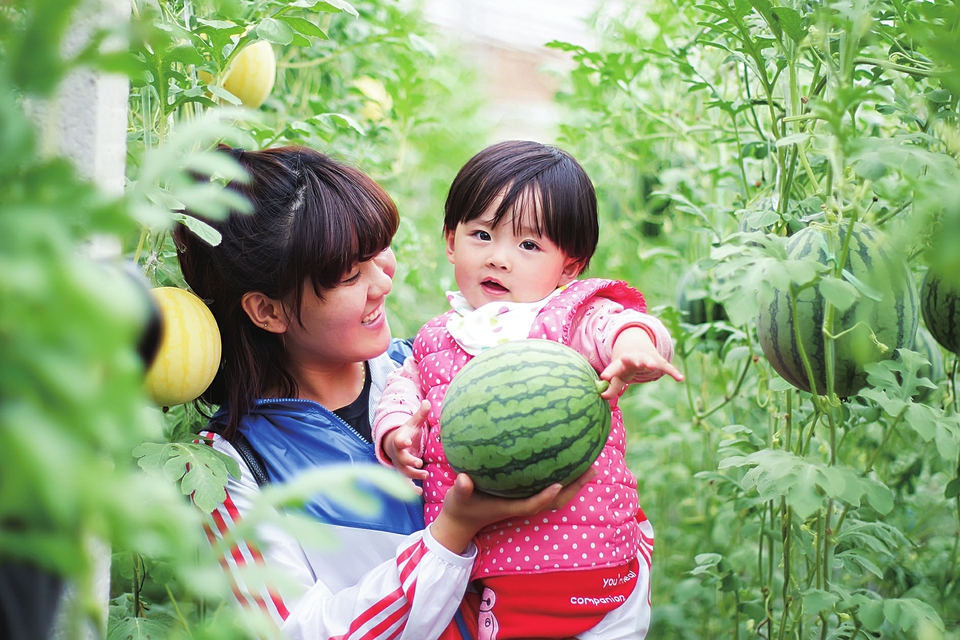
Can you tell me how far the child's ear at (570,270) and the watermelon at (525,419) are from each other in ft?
1.67

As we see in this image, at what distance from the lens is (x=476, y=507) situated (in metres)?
1.36

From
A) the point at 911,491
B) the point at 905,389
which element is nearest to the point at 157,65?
the point at 905,389

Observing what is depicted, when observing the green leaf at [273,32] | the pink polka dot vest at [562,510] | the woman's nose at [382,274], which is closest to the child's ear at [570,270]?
the pink polka dot vest at [562,510]

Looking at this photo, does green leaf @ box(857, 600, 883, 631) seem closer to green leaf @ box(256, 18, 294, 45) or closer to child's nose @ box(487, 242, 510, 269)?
child's nose @ box(487, 242, 510, 269)

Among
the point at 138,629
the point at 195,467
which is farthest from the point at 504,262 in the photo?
the point at 138,629

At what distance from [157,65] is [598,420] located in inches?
36.1

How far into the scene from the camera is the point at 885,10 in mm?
1424

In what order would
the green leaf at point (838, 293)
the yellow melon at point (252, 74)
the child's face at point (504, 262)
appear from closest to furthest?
1. the green leaf at point (838, 293)
2. the child's face at point (504, 262)
3. the yellow melon at point (252, 74)

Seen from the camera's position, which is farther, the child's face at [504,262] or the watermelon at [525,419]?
the child's face at [504,262]

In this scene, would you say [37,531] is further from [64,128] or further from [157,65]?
[157,65]

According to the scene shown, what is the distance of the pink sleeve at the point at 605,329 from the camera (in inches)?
58.4

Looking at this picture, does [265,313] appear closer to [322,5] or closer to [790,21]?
[322,5]

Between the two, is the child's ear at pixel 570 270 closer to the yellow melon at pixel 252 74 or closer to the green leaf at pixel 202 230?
the green leaf at pixel 202 230

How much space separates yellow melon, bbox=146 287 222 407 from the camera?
1.40m
